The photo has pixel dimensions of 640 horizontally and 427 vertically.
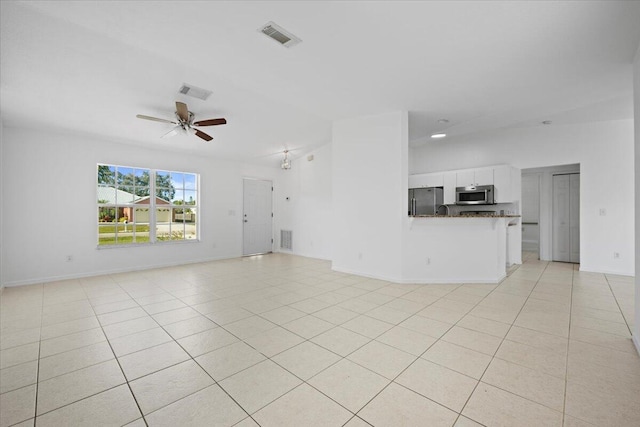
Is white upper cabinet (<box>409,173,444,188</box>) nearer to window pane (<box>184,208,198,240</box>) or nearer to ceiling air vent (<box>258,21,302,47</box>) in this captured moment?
ceiling air vent (<box>258,21,302,47</box>)

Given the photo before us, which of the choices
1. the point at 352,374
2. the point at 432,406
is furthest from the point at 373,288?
the point at 432,406

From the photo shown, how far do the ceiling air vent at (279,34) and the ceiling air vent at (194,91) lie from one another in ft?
4.98

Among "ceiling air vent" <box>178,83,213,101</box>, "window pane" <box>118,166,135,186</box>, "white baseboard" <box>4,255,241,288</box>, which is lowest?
"white baseboard" <box>4,255,241,288</box>

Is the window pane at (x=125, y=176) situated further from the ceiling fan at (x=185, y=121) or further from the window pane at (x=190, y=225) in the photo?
the ceiling fan at (x=185, y=121)

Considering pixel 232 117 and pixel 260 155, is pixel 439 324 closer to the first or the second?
pixel 232 117

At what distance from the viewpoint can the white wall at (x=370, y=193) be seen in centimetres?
449

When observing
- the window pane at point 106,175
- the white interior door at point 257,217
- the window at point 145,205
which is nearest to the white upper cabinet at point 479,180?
the white interior door at point 257,217

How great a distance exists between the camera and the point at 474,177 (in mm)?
6500

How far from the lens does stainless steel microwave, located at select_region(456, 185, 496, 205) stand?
6.13 meters

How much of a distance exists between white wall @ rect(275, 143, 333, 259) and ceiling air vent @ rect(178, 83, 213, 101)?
138 inches

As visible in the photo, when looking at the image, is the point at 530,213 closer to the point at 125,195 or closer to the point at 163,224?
the point at 163,224

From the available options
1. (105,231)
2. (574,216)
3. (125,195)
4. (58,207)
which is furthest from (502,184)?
(58,207)

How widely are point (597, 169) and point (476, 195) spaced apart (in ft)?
6.82

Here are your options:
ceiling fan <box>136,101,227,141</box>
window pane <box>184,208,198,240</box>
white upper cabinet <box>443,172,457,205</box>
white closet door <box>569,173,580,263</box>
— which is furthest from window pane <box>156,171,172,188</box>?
white closet door <box>569,173,580,263</box>
